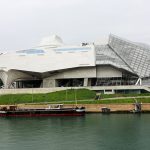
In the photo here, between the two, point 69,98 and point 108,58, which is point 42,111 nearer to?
point 69,98

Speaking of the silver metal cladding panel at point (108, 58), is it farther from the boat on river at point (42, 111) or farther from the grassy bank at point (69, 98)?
the boat on river at point (42, 111)

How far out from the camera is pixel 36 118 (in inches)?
2913

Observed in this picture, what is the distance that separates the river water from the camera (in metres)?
46.5

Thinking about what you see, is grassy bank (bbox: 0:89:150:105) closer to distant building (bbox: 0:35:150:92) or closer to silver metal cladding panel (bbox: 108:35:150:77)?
distant building (bbox: 0:35:150:92)

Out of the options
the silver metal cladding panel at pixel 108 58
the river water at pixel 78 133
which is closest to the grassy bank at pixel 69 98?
the silver metal cladding panel at pixel 108 58

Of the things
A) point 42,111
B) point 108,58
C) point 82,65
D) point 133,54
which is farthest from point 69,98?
point 133,54

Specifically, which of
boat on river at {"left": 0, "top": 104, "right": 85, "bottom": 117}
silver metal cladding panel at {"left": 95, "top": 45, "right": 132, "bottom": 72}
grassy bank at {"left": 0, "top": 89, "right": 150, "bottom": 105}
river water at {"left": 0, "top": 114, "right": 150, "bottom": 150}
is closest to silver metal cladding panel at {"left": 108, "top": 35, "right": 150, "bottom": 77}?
silver metal cladding panel at {"left": 95, "top": 45, "right": 132, "bottom": 72}

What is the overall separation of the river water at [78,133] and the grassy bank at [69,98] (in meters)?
10.1

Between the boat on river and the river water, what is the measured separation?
4.13 meters

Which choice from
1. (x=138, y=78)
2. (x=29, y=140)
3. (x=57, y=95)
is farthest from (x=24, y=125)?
(x=138, y=78)

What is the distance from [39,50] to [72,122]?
40347mm

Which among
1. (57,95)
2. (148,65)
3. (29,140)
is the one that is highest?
(148,65)

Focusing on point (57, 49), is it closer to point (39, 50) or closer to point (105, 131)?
point (39, 50)

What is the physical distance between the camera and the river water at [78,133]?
46.5 meters
